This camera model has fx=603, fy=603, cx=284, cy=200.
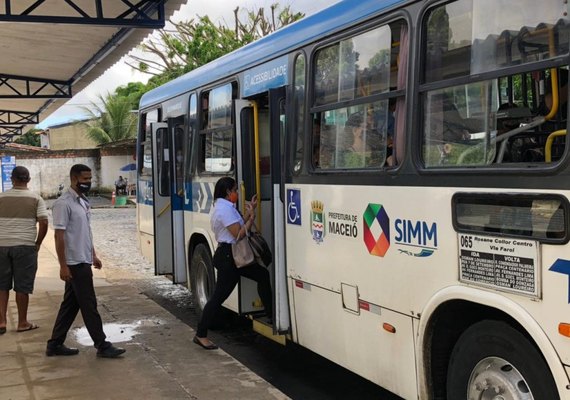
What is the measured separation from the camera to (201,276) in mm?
7047

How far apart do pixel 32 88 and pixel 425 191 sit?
14.7 meters

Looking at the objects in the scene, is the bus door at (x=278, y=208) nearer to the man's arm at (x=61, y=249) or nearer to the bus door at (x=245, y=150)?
the bus door at (x=245, y=150)

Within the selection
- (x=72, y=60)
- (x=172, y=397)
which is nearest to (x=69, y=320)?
(x=172, y=397)

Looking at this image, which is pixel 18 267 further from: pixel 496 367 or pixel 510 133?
pixel 510 133

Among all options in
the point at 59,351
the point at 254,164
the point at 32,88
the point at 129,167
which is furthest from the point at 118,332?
the point at 129,167

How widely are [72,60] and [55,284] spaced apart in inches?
192

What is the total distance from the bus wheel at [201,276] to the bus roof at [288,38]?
6.30ft

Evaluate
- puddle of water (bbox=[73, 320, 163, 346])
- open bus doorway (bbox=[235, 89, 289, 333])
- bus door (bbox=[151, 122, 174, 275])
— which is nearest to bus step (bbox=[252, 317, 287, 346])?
open bus doorway (bbox=[235, 89, 289, 333])

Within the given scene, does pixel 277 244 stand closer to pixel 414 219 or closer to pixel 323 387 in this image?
pixel 323 387

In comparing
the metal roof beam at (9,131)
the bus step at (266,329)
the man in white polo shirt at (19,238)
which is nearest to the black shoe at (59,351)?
the man in white polo shirt at (19,238)

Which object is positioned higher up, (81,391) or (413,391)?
(413,391)

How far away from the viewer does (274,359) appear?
6.09 meters

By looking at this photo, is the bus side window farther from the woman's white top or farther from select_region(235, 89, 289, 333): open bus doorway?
the woman's white top

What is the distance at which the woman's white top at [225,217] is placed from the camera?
541 cm
